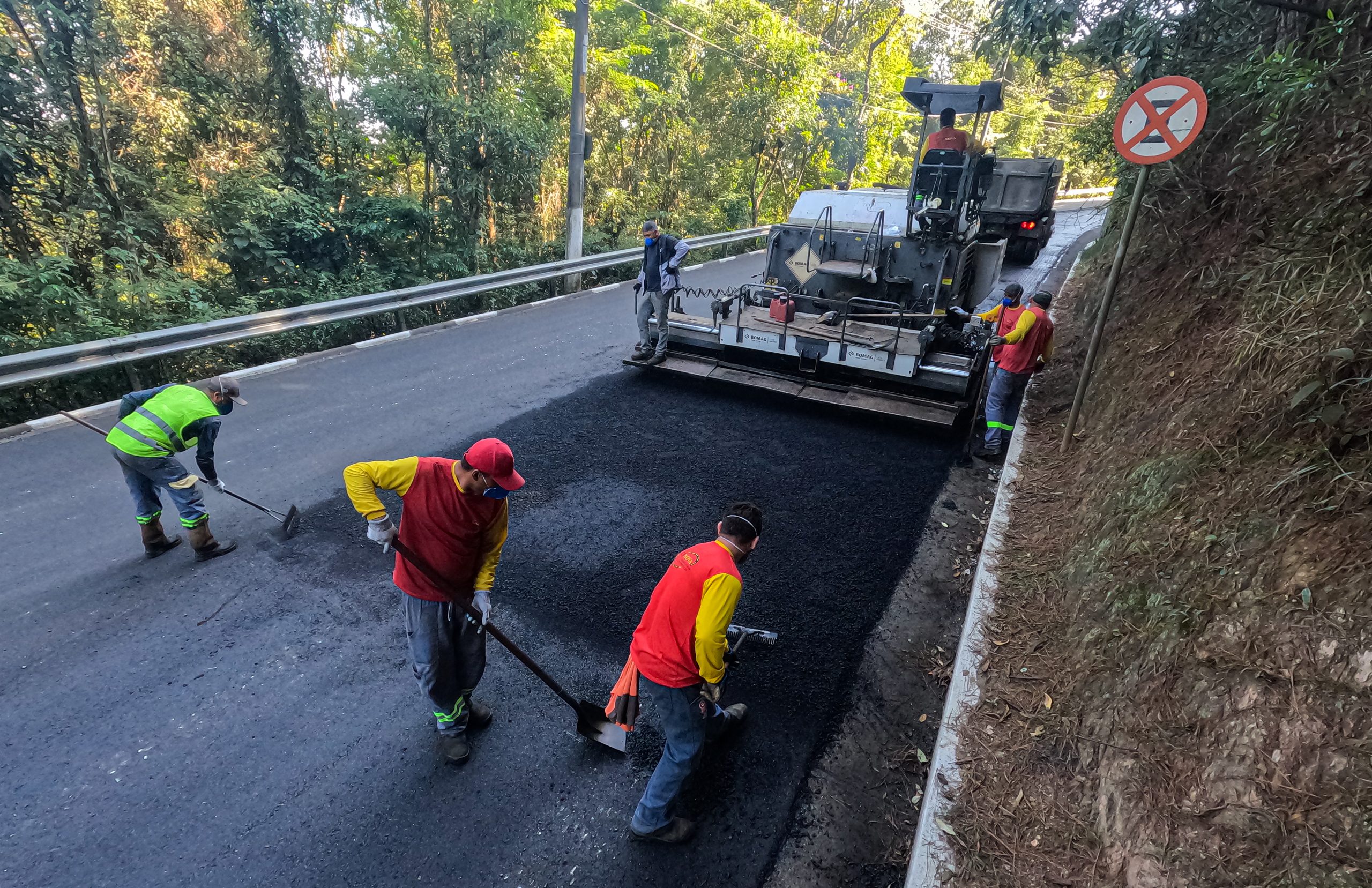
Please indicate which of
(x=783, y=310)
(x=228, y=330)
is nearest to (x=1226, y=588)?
(x=783, y=310)

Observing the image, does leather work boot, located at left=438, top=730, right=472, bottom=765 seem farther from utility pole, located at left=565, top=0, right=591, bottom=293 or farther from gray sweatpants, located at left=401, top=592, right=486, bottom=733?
utility pole, located at left=565, top=0, right=591, bottom=293

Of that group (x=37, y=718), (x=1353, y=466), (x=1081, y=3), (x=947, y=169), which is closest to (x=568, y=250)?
(x=947, y=169)

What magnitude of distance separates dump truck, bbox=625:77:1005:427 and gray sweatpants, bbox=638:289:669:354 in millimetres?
235

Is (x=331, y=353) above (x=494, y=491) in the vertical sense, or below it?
below

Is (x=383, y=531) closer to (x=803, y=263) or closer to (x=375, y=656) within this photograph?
(x=375, y=656)

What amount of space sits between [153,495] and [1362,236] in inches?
Answer: 278

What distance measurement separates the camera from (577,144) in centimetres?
1195

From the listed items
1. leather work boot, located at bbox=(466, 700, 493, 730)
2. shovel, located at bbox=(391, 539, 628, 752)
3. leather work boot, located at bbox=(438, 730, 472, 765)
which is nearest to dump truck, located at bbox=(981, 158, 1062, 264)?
shovel, located at bbox=(391, 539, 628, 752)

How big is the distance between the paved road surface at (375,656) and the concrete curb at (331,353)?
223 mm

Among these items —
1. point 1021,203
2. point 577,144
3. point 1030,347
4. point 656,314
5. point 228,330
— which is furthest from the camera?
point 1021,203

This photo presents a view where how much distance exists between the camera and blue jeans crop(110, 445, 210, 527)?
410 centimetres

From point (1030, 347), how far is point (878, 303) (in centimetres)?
183

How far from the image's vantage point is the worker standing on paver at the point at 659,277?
24.1ft

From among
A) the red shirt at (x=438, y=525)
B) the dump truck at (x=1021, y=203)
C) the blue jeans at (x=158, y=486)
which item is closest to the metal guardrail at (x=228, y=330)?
the blue jeans at (x=158, y=486)
